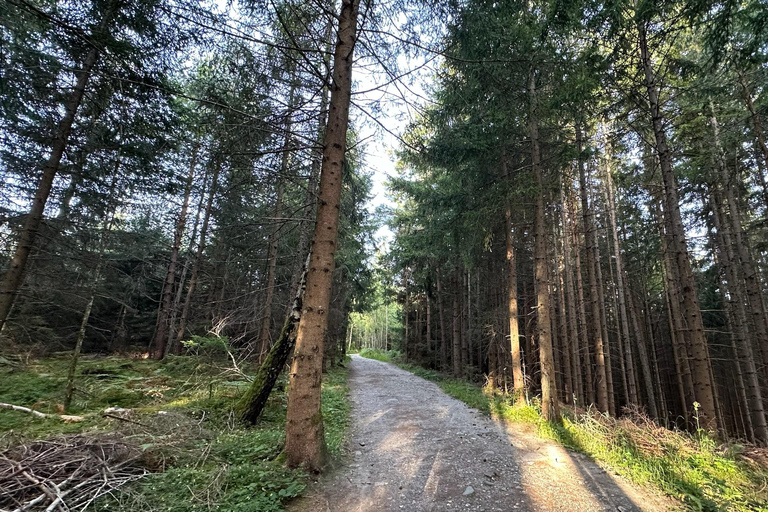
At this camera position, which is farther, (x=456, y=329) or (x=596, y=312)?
(x=456, y=329)

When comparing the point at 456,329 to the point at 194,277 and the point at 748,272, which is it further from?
the point at 194,277

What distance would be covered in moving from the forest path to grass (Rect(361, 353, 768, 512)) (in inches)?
12.7

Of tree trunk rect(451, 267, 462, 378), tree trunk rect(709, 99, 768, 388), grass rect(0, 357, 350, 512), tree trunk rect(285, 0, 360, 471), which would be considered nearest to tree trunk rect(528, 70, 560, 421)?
tree trunk rect(285, 0, 360, 471)

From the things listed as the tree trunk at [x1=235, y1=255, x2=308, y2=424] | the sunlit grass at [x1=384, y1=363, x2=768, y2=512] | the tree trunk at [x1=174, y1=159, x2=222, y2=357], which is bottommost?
the sunlit grass at [x1=384, y1=363, x2=768, y2=512]

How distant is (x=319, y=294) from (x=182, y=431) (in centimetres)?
292

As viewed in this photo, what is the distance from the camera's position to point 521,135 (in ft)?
28.8

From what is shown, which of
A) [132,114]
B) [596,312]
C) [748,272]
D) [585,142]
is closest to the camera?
[132,114]

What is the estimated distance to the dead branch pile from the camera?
256 cm

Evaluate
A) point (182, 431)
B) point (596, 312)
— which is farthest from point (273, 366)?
point (596, 312)

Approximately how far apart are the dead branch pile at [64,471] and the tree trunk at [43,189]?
4533 millimetres

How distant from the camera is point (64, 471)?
293cm

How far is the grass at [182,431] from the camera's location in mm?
3064

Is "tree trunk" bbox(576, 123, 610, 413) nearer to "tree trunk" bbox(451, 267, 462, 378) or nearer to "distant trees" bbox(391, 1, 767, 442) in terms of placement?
"distant trees" bbox(391, 1, 767, 442)

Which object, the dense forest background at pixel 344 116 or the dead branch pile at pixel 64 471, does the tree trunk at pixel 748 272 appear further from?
the dead branch pile at pixel 64 471
